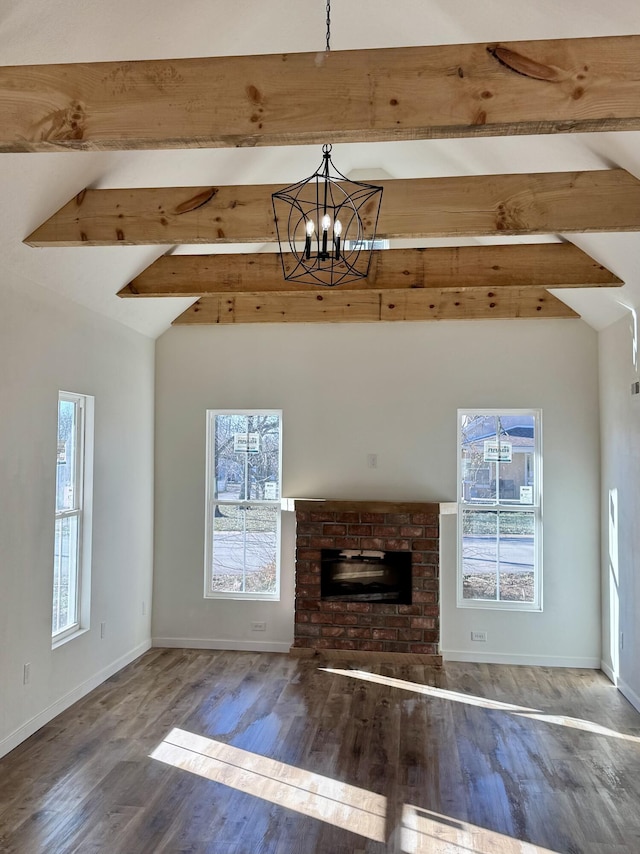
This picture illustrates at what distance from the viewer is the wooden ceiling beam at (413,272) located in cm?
468

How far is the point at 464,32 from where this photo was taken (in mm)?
3559

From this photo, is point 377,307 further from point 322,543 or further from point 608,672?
point 608,672

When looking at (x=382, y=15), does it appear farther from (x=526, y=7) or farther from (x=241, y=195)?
(x=241, y=195)

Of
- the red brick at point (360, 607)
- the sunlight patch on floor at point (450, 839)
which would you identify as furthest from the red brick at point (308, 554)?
the sunlight patch on floor at point (450, 839)

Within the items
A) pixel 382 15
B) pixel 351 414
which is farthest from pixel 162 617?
pixel 382 15

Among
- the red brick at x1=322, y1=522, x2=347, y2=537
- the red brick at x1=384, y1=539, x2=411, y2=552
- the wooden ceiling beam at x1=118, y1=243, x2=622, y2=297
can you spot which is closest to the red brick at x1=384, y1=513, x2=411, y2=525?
the red brick at x1=384, y1=539, x2=411, y2=552

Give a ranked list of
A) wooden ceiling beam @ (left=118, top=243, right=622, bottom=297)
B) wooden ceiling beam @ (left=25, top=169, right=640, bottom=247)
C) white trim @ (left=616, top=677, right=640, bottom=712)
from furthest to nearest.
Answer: white trim @ (left=616, top=677, right=640, bottom=712) < wooden ceiling beam @ (left=118, top=243, right=622, bottom=297) < wooden ceiling beam @ (left=25, top=169, right=640, bottom=247)

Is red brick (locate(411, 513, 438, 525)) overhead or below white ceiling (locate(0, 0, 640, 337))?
below

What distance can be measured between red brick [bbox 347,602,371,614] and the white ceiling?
3143mm

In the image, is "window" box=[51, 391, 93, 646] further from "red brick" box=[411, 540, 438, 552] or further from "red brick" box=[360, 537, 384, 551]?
"red brick" box=[411, 540, 438, 552]

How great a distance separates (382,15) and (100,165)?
1741mm

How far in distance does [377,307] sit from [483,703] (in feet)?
11.0

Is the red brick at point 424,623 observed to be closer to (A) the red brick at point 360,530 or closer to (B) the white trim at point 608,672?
(A) the red brick at point 360,530

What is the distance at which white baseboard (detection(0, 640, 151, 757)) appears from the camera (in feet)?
13.5
